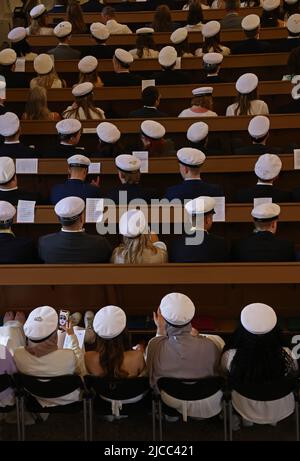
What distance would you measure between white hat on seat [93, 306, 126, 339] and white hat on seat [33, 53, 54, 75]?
16.8ft

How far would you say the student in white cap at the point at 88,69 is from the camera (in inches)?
323

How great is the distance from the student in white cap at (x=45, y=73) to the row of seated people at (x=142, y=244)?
3.81 meters

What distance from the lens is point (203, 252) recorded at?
488cm

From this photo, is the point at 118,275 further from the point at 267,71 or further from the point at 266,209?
the point at 267,71

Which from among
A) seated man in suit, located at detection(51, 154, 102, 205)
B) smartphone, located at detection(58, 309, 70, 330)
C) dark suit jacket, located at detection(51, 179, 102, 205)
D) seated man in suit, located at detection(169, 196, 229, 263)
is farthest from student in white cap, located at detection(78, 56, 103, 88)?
smartphone, located at detection(58, 309, 70, 330)

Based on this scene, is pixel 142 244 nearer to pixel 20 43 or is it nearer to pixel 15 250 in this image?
pixel 15 250

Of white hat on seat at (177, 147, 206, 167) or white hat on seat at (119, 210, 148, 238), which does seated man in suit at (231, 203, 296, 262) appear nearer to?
white hat on seat at (119, 210, 148, 238)

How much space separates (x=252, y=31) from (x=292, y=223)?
3951 mm

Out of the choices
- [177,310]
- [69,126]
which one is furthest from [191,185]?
[177,310]

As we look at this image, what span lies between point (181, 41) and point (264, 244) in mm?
5112

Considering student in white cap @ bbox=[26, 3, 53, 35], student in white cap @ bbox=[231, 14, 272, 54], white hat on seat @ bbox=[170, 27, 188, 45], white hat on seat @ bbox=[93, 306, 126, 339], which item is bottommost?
white hat on seat @ bbox=[93, 306, 126, 339]

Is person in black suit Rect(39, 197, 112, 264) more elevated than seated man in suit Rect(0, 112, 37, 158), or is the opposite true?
seated man in suit Rect(0, 112, 37, 158)

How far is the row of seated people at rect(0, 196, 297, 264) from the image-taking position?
15.9ft

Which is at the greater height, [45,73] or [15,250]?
[45,73]
